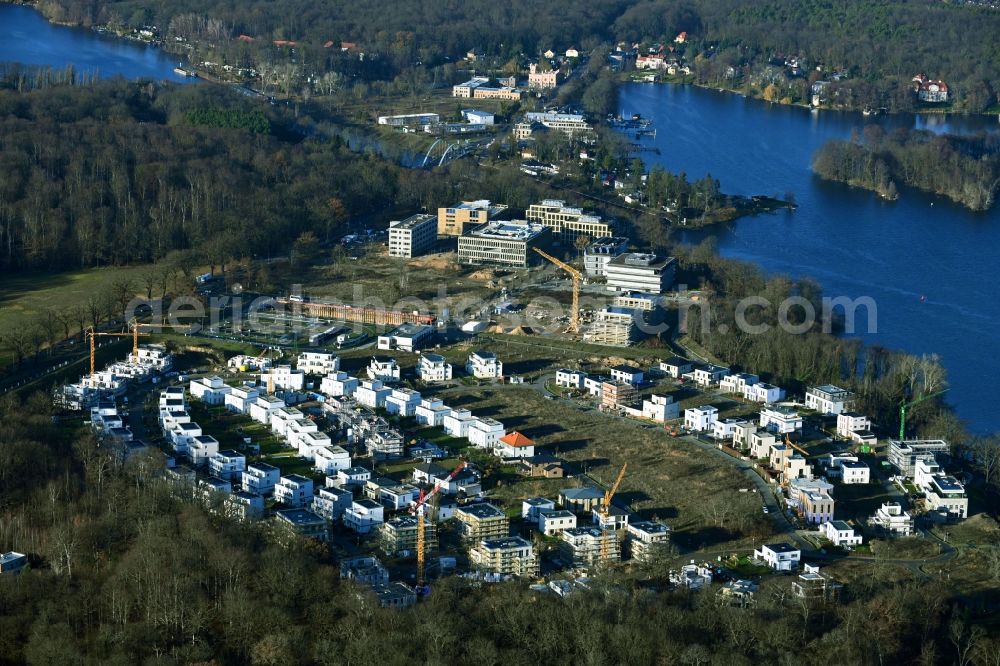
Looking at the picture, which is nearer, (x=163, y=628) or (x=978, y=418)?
(x=163, y=628)

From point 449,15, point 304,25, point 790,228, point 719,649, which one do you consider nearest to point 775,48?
point 449,15

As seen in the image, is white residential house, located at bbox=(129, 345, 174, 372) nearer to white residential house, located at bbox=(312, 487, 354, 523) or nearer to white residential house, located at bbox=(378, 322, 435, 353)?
white residential house, located at bbox=(378, 322, 435, 353)

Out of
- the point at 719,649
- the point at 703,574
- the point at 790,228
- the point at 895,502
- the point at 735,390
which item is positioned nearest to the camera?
the point at 719,649

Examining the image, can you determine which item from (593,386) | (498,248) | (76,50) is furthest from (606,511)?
(76,50)

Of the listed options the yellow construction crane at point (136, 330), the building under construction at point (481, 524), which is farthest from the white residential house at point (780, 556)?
the yellow construction crane at point (136, 330)

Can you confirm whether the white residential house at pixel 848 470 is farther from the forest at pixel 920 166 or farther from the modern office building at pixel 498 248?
the forest at pixel 920 166

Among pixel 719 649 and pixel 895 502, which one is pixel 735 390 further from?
pixel 719 649

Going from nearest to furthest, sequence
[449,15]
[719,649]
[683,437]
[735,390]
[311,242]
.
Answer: [719,649] < [683,437] < [735,390] < [311,242] < [449,15]
